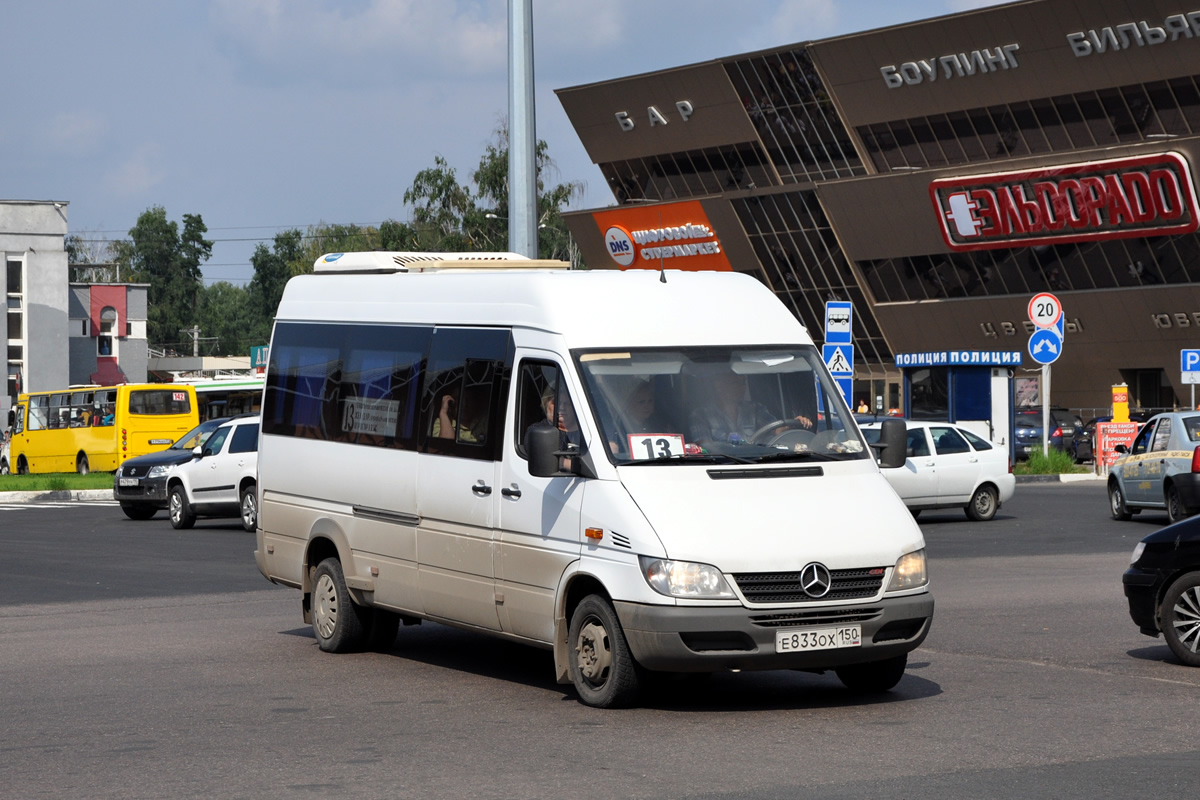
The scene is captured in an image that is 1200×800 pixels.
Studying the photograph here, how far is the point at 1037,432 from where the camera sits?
44781 millimetres

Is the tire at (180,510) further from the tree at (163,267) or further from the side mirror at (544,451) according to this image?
the tree at (163,267)

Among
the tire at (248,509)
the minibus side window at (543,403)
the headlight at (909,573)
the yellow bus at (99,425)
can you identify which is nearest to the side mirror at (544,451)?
the minibus side window at (543,403)

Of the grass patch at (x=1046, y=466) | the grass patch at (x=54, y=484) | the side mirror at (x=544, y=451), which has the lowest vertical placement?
the grass patch at (x=54, y=484)

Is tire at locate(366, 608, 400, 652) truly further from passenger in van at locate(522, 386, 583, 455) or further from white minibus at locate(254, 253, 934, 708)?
passenger in van at locate(522, 386, 583, 455)

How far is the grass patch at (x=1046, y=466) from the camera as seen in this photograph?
3728 cm

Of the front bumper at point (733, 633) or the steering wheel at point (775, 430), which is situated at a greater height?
the steering wheel at point (775, 430)

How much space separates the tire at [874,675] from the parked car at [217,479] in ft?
56.5

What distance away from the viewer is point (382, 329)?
11453 millimetres

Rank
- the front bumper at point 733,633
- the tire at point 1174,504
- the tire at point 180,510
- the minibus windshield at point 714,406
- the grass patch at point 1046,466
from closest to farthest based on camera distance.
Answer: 1. the front bumper at point 733,633
2. the minibus windshield at point 714,406
3. the tire at point 1174,504
4. the tire at point 180,510
5. the grass patch at point 1046,466

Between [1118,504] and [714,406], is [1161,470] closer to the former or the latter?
[1118,504]

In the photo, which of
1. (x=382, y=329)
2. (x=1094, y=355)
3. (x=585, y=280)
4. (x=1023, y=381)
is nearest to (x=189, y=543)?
(x=382, y=329)

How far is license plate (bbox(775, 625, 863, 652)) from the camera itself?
8.66 metres

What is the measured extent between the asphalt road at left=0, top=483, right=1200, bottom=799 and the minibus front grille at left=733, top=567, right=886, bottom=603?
655 mm

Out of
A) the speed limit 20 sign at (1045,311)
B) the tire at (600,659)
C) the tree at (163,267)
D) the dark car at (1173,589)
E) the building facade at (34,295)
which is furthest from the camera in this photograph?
the tree at (163,267)
